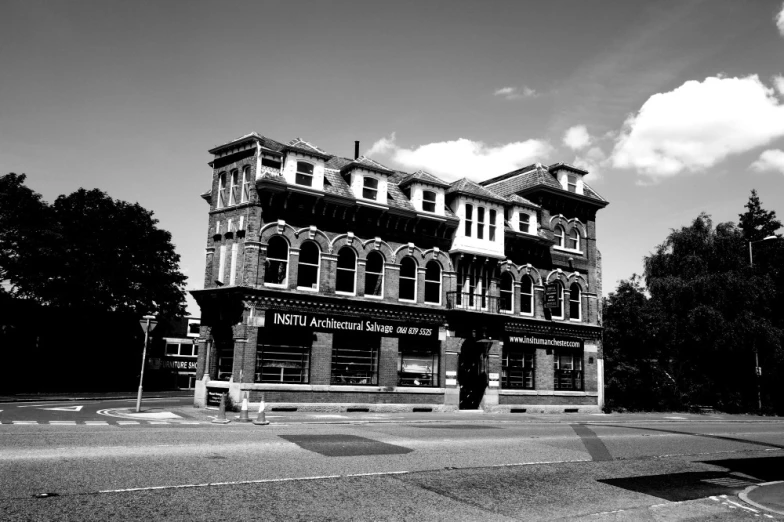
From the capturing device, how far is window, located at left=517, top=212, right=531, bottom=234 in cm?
3606

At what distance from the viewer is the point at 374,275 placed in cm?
3116

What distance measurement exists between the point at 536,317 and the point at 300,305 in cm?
1464

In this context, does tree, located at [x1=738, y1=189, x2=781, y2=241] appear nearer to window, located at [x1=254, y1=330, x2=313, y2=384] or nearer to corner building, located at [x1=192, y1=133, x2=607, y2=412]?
corner building, located at [x1=192, y1=133, x2=607, y2=412]

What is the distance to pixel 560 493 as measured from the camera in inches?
382

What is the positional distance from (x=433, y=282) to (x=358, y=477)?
23.0 m

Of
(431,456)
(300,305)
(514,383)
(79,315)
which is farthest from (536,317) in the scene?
(79,315)

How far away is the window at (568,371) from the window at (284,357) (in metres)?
15.7

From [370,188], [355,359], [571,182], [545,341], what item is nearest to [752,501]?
[355,359]

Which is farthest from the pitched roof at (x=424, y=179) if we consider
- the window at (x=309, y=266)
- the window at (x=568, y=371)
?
the window at (x=568, y=371)

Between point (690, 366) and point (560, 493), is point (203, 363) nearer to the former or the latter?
point (560, 493)

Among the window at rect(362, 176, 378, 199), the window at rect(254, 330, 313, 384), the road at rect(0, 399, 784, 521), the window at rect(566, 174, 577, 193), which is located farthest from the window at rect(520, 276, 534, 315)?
the road at rect(0, 399, 784, 521)

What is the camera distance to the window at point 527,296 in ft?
118

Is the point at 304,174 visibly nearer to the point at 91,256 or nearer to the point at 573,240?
the point at 573,240

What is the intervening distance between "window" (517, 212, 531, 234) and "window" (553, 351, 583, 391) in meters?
7.42
